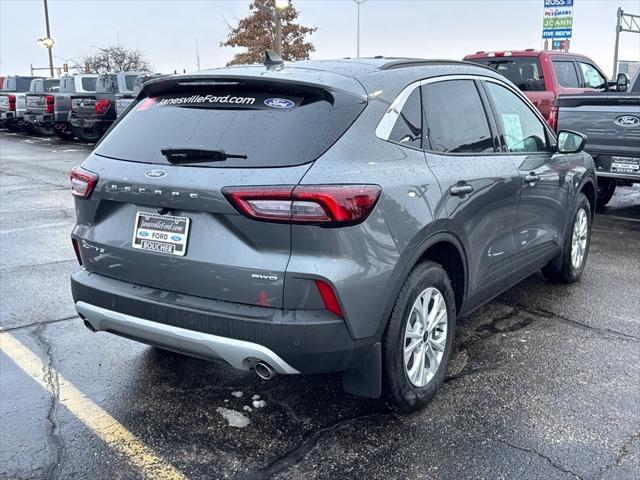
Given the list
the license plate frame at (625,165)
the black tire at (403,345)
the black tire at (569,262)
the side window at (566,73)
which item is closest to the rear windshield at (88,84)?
the side window at (566,73)

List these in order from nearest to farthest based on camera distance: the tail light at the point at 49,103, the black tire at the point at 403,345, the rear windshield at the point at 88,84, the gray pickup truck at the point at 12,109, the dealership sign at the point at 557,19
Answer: the black tire at the point at 403,345, the dealership sign at the point at 557,19, the tail light at the point at 49,103, the rear windshield at the point at 88,84, the gray pickup truck at the point at 12,109

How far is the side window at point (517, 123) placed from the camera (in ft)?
14.1

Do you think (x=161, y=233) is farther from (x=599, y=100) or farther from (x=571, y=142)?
(x=599, y=100)

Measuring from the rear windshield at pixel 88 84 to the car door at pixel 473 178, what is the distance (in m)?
21.1

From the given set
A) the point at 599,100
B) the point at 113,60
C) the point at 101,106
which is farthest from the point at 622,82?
the point at 113,60

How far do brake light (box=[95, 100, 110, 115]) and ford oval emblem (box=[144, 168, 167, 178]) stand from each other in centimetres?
1728

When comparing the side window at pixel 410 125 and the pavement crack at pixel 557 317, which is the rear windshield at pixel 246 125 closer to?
the side window at pixel 410 125

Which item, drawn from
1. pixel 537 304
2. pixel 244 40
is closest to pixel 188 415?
pixel 537 304

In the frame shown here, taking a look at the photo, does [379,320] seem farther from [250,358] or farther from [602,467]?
[602,467]

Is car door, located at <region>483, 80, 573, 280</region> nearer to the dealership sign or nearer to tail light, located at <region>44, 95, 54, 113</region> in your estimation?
the dealership sign

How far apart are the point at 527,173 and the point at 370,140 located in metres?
1.74

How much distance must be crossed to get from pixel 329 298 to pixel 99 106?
18021 mm

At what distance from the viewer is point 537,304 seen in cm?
520

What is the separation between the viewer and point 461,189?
3551 mm
